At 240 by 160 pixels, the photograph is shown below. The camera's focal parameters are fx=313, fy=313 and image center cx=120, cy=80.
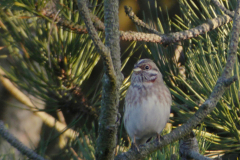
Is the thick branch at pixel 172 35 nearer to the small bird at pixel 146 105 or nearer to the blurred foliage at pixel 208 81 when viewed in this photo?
the blurred foliage at pixel 208 81

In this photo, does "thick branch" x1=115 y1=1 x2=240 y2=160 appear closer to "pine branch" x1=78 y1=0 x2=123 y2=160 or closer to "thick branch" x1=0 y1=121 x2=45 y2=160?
"pine branch" x1=78 y1=0 x2=123 y2=160

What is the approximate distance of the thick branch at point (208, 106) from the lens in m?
1.10

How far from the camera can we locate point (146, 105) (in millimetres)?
1919

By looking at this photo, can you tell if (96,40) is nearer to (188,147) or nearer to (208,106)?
(208,106)

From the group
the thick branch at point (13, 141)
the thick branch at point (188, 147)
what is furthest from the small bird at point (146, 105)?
the thick branch at point (13, 141)

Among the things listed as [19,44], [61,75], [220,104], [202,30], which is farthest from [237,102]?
[19,44]

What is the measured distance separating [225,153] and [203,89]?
1.30ft

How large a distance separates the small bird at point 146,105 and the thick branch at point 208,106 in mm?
659

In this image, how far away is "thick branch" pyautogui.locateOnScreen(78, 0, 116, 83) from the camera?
755 millimetres

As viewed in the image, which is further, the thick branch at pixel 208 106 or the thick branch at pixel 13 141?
the thick branch at pixel 208 106

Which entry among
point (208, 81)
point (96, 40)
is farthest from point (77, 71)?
point (96, 40)

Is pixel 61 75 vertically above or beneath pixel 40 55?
beneath

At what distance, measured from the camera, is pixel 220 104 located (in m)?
1.53

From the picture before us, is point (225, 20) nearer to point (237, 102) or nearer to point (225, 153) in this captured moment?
point (237, 102)
